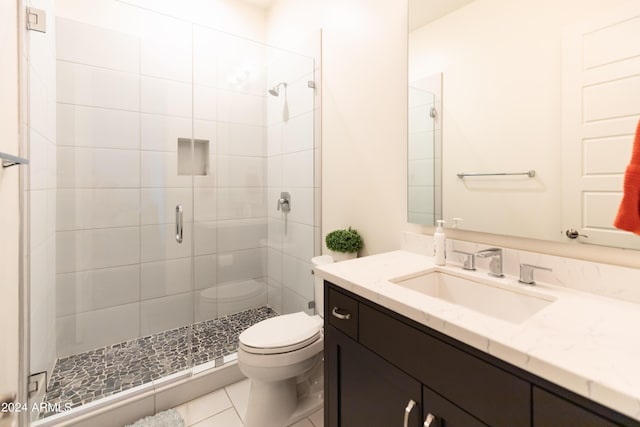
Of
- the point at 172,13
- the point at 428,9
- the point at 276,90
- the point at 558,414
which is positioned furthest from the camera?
the point at 276,90

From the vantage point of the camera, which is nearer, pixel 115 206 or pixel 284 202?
pixel 115 206

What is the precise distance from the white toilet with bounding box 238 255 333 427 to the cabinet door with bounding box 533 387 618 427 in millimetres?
1032

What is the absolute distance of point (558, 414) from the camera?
0.56 meters

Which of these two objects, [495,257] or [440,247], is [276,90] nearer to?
[440,247]

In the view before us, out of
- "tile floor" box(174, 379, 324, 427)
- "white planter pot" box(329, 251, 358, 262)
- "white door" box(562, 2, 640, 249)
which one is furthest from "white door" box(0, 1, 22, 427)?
"white door" box(562, 2, 640, 249)

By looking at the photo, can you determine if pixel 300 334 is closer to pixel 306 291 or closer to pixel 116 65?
pixel 306 291

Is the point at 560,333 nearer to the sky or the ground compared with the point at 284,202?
nearer to the ground

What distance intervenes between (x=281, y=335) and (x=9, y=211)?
1231 millimetres

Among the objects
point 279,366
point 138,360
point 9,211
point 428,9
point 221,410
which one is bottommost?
point 221,410

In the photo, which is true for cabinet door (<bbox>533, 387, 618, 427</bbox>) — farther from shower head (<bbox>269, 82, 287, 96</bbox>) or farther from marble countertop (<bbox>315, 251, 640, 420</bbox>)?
shower head (<bbox>269, 82, 287, 96</bbox>)

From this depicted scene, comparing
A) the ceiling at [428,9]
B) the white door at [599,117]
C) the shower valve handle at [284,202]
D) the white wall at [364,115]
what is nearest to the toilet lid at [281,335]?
the white wall at [364,115]

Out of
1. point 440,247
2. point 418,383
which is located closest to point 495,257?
point 440,247

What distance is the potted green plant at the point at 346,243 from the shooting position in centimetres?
179

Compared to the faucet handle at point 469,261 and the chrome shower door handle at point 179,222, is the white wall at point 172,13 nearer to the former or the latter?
the chrome shower door handle at point 179,222
